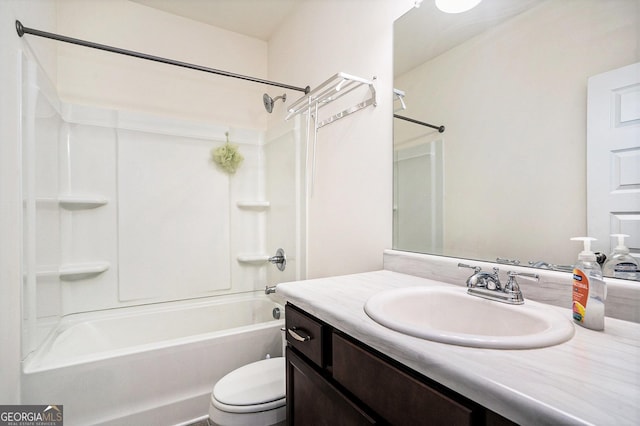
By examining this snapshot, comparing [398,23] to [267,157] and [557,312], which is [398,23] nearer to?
[557,312]

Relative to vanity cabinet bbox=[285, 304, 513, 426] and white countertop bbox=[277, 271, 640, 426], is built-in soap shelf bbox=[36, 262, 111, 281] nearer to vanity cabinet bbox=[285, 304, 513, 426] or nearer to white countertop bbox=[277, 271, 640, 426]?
vanity cabinet bbox=[285, 304, 513, 426]

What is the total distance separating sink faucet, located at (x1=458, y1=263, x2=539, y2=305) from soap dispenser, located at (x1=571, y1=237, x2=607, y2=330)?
13cm

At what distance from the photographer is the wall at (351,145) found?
1.44 meters

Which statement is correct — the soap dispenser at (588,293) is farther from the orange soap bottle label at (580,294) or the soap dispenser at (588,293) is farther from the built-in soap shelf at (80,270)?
the built-in soap shelf at (80,270)

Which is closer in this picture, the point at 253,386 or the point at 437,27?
the point at 437,27

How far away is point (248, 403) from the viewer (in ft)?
3.92

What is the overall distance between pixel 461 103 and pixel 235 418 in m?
1.50

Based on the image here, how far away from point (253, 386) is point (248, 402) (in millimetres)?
112

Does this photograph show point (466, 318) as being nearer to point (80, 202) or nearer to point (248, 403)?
point (248, 403)

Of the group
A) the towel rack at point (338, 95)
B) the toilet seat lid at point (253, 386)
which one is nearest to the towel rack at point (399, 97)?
the towel rack at point (338, 95)

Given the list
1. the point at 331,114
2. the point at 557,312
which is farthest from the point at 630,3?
A: the point at 331,114

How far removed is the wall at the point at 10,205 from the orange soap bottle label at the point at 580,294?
1.91 metres

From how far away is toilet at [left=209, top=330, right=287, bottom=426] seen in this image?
118cm

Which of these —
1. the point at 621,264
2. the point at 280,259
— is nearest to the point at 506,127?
the point at 621,264
